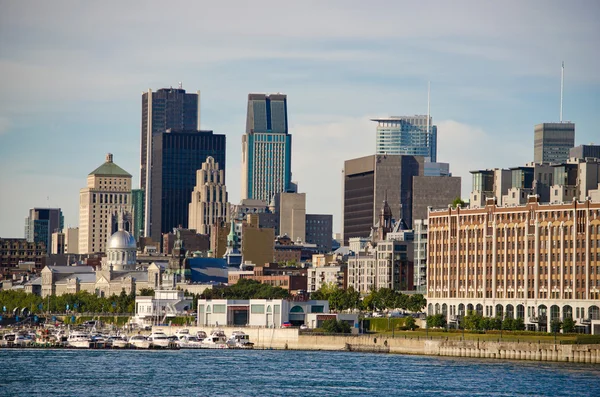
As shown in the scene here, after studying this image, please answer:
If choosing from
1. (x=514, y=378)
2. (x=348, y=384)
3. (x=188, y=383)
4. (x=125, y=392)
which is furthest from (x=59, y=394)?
(x=514, y=378)

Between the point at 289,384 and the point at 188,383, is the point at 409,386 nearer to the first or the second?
the point at 289,384

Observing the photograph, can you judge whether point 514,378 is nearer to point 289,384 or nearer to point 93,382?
point 289,384

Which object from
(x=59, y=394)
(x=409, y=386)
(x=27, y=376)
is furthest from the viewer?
(x=27, y=376)

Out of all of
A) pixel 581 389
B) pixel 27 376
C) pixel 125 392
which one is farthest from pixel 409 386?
pixel 27 376

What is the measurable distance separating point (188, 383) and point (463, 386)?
3043 cm

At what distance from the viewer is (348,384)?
7195 inches

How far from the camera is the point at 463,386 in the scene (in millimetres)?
178875

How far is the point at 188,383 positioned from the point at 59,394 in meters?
18.9

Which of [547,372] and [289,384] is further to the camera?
[547,372]

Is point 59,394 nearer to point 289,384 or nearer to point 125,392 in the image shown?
point 125,392

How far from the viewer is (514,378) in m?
189

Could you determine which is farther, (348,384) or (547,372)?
(547,372)

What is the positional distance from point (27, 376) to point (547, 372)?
6177 centimetres

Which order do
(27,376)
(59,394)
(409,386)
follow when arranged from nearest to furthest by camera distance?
(59,394) < (409,386) < (27,376)
